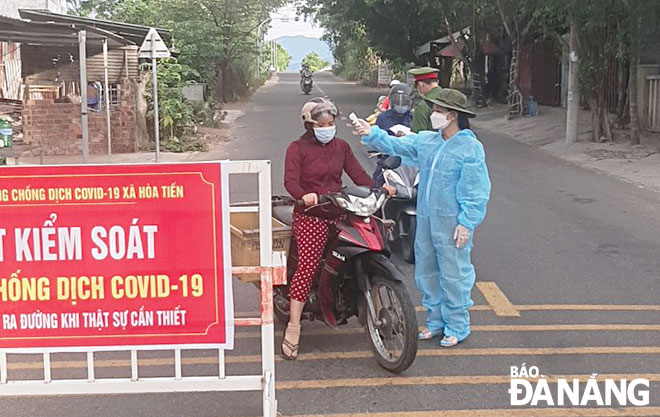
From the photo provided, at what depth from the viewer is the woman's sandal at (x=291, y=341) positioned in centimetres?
489

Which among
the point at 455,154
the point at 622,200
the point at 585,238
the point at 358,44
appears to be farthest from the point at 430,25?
the point at 455,154

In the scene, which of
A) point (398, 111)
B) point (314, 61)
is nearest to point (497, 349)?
point (398, 111)

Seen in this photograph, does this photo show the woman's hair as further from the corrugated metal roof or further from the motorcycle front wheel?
the corrugated metal roof

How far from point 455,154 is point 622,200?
6.94 m

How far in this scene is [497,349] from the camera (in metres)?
5.12

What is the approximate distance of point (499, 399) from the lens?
434 cm

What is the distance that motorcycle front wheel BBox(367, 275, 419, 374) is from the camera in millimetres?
4488

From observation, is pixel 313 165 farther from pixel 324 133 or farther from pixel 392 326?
pixel 392 326

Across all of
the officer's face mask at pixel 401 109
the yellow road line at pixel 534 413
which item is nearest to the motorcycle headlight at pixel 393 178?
the officer's face mask at pixel 401 109

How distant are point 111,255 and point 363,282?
5.34 feet

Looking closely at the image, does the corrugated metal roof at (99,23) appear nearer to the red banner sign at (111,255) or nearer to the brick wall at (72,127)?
the brick wall at (72,127)

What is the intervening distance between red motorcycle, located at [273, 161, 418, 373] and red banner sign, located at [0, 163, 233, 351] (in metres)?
1.04

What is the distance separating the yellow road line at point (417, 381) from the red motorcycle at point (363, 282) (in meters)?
0.11

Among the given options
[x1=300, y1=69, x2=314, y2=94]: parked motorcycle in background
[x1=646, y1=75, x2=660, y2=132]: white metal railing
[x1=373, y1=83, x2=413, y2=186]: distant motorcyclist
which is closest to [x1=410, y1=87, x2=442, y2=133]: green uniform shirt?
[x1=373, y1=83, x2=413, y2=186]: distant motorcyclist
